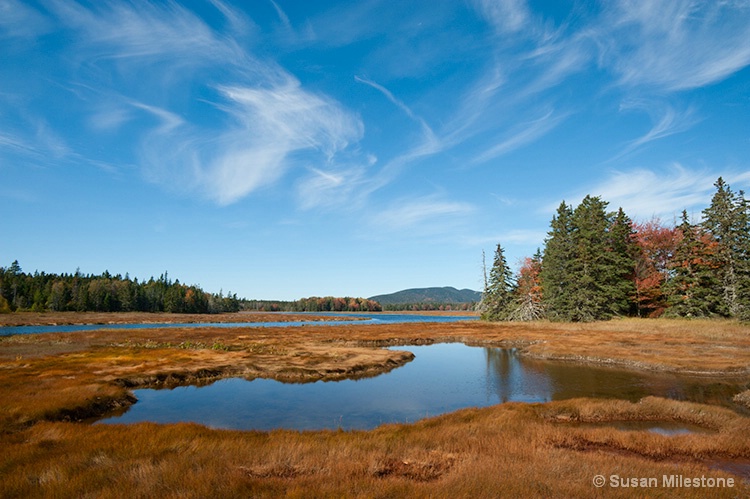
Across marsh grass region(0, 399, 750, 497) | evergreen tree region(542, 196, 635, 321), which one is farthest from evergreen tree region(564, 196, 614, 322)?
Result: marsh grass region(0, 399, 750, 497)

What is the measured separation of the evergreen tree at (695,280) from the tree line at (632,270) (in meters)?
0.11

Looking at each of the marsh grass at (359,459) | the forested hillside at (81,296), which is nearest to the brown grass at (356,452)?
the marsh grass at (359,459)

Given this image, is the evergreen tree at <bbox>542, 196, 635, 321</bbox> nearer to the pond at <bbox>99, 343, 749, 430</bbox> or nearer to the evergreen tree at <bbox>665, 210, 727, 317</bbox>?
the evergreen tree at <bbox>665, 210, 727, 317</bbox>

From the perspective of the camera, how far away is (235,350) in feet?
137

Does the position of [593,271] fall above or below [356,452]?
above

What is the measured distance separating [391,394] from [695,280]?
52.6 metres

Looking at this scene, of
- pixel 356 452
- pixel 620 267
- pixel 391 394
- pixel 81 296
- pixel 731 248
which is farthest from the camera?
pixel 81 296

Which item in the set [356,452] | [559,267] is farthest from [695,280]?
[356,452]

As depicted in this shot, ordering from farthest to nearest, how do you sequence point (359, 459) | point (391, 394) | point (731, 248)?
point (731, 248) < point (391, 394) < point (359, 459)

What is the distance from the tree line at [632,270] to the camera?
168ft

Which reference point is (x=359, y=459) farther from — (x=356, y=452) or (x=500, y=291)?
(x=500, y=291)

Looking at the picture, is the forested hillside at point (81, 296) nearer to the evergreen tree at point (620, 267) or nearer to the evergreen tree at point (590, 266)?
the evergreen tree at point (590, 266)

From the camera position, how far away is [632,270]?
7056 centimetres

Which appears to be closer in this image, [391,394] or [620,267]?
[391,394]
